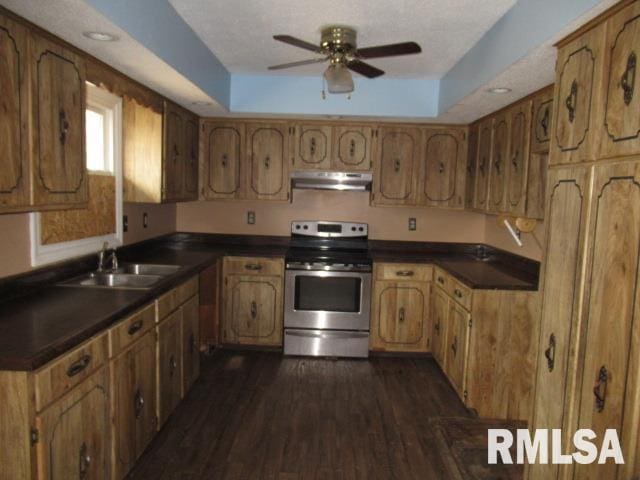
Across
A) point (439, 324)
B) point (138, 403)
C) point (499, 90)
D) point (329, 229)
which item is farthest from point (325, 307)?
point (499, 90)

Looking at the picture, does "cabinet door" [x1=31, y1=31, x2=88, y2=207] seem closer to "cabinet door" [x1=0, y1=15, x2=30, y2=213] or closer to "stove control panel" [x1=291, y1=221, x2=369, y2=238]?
"cabinet door" [x1=0, y1=15, x2=30, y2=213]

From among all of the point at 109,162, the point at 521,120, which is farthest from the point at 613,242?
the point at 109,162

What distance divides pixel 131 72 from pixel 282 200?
6.51ft

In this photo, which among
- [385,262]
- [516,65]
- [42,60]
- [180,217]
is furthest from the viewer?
[180,217]

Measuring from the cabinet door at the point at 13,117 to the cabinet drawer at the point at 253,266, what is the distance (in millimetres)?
2383

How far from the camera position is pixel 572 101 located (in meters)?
1.90

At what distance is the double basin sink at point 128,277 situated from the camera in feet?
8.97

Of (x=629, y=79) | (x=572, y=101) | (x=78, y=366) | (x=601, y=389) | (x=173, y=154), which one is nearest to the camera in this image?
(x=629, y=79)

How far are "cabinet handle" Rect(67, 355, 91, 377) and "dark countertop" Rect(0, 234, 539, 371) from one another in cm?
9

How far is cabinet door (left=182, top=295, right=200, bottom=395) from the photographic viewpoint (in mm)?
3131

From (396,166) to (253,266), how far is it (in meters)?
1.65

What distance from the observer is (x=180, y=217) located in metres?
4.79

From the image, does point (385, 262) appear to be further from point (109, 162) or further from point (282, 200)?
point (109, 162)

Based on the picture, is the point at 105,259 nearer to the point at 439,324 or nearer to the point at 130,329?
the point at 130,329
